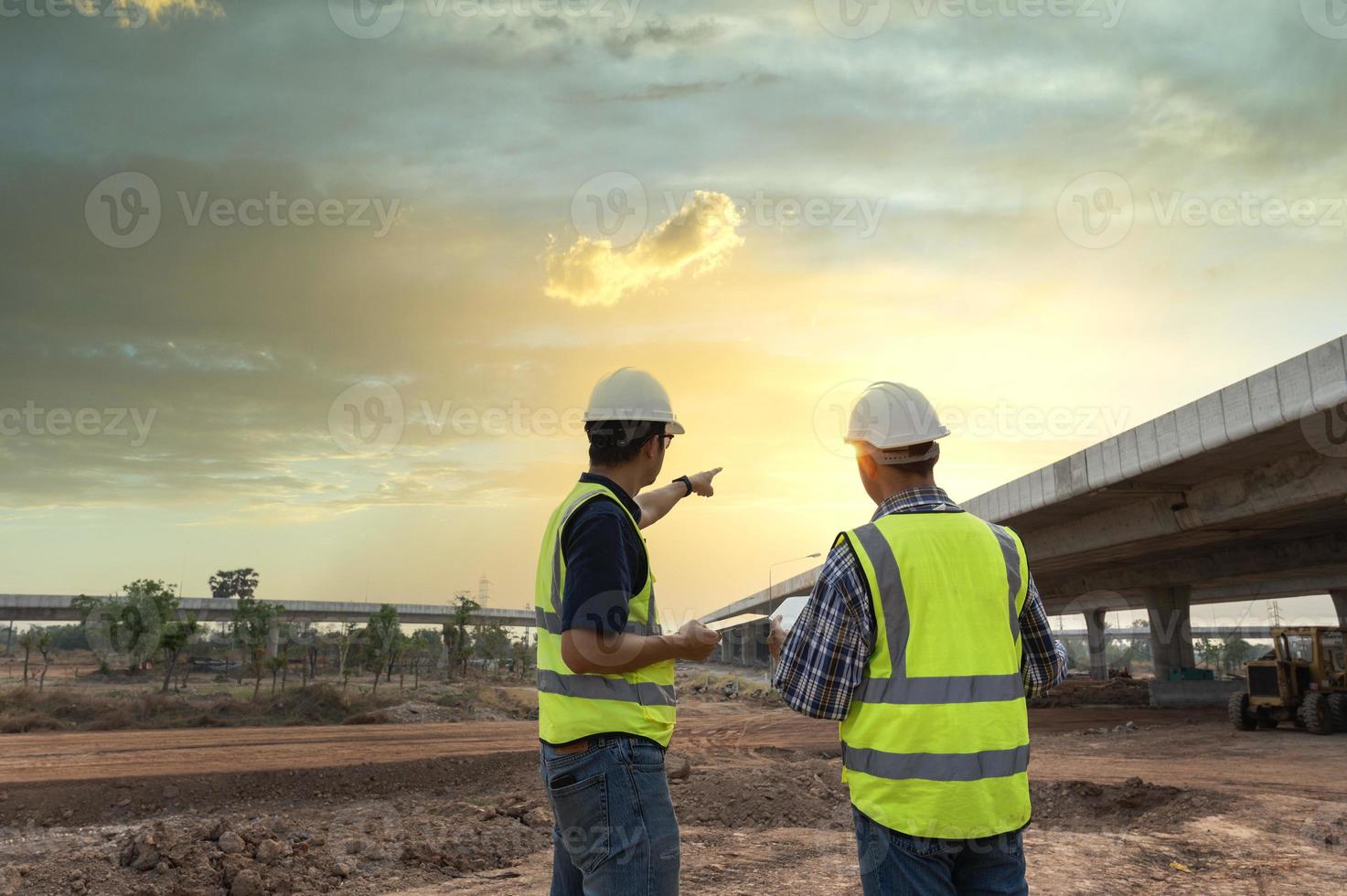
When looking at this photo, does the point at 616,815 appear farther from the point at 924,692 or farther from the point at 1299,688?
the point at 1299,688

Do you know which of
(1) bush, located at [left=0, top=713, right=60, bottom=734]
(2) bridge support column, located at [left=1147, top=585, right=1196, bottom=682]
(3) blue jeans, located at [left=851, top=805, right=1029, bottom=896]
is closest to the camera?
(3) blue jeans, located at [left=851, top=805, right=1029, bottom=896]

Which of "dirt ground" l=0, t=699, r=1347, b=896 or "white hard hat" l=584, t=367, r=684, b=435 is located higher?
"white hard hat" l=584, t=367, r=684, b=435

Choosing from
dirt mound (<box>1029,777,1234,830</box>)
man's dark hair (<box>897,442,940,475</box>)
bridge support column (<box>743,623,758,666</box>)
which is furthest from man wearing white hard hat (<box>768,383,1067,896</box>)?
bridge support column (<box>743,623,758,666</box>)

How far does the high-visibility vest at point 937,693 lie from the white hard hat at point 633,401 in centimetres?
85

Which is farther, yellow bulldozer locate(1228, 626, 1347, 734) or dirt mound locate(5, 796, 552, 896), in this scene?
yellow bulldozer locate(1228, 626, 1347, 734)

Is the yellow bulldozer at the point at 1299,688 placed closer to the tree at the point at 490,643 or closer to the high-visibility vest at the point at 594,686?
the high-visibility vest at the point at 594,686

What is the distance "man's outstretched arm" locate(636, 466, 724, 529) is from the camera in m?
3.85

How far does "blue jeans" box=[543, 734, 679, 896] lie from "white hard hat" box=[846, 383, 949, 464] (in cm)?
114

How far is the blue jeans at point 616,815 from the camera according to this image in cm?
243

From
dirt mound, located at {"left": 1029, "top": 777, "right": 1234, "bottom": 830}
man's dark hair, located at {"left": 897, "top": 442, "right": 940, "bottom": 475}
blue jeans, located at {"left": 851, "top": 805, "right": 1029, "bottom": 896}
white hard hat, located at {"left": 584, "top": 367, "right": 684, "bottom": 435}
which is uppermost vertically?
white hard hat, located at {"left": 584, "top": 367, "right": 684, "bottom": 435}

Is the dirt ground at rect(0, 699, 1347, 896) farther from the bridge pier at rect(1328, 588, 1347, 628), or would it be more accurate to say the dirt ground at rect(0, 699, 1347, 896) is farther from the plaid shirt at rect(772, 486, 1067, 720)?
the bridge pier at rect(1328, 588, 1347, 628)

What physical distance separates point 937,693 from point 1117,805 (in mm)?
10508

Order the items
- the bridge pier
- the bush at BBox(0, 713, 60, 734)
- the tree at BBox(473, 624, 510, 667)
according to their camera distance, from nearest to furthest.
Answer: the bush at BBox(0, 713, 60, 734) < the bridge pier < the tree at BBox(473, 624, 510, 667)

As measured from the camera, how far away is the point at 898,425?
8.87 feet
